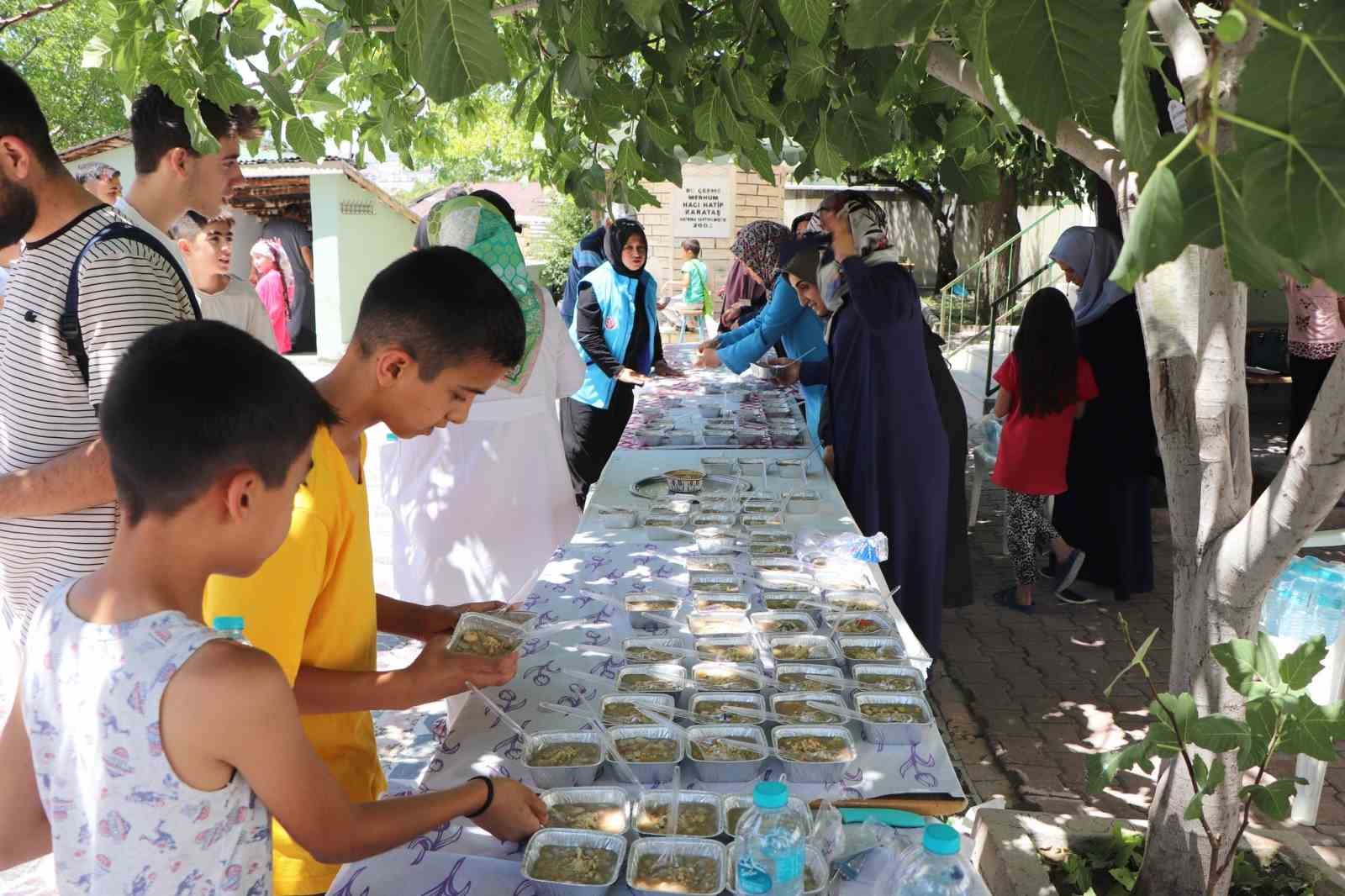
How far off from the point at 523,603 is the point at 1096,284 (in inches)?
154

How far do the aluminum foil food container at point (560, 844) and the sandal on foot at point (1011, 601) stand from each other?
4234 mm

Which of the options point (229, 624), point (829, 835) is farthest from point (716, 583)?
point (229, 624)

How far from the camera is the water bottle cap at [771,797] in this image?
1303mm

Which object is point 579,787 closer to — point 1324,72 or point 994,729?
point 1324,72

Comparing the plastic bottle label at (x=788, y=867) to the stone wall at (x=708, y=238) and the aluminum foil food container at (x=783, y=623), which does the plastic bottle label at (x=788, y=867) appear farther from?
the stone wall at (x=708, y=238)

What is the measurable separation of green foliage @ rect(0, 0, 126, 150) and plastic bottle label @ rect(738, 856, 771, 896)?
23190 millimetres

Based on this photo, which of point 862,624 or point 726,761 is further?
point 862,624

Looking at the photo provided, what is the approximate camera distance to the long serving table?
143cm

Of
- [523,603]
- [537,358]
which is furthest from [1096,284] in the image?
[523,603]

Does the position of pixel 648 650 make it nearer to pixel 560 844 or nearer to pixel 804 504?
pixel 560 844

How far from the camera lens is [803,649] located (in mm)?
2162

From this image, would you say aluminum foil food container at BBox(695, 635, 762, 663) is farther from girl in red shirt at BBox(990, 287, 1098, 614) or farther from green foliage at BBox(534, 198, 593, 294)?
green foliage at BBox(534, 198, 593, 294)

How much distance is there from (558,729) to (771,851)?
25.4 inches

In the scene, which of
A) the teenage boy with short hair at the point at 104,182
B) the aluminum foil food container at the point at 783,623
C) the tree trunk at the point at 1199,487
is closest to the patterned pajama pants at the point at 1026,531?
the tree trunk at the point at 1199,487
